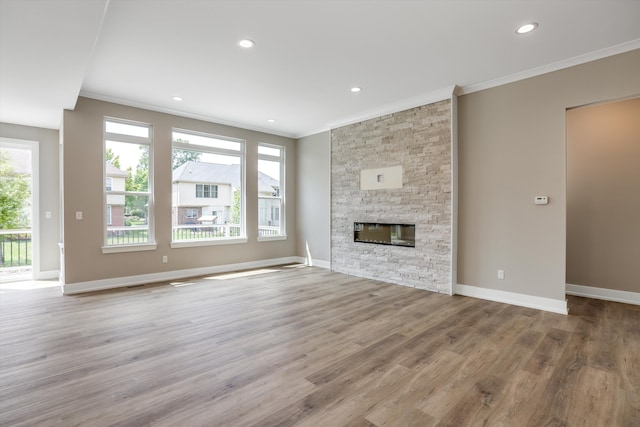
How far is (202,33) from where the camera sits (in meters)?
3.05

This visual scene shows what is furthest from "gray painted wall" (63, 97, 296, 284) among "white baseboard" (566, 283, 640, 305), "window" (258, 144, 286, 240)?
"white baseboard" (566, 283, 640, 305)

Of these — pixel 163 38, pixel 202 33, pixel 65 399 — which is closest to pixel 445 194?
pixel 202 33

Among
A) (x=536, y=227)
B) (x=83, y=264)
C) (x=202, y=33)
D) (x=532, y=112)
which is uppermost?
(x=202, y=33)

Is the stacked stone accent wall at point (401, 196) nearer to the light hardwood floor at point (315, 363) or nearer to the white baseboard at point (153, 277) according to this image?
the light hardwood floor at point (315, 363)

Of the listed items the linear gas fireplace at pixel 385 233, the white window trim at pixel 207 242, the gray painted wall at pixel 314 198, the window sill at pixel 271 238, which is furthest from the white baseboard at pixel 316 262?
the white window trim at pixel 207 242

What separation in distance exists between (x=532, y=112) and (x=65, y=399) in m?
5.40

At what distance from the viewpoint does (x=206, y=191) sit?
6.06 metres

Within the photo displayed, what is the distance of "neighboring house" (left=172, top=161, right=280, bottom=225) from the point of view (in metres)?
5.75

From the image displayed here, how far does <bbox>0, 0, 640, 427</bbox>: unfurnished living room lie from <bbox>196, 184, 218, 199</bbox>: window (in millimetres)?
42

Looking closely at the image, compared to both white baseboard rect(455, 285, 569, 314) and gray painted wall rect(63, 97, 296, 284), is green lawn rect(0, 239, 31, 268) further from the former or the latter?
white baseboard rect(455, 285, 569, 314)

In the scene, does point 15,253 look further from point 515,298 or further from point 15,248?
point 515,298

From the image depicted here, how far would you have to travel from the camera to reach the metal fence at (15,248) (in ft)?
18.0

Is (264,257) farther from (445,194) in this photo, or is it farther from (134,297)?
(445,194)

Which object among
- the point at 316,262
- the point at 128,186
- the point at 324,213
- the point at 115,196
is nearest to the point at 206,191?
the point at 128,186
